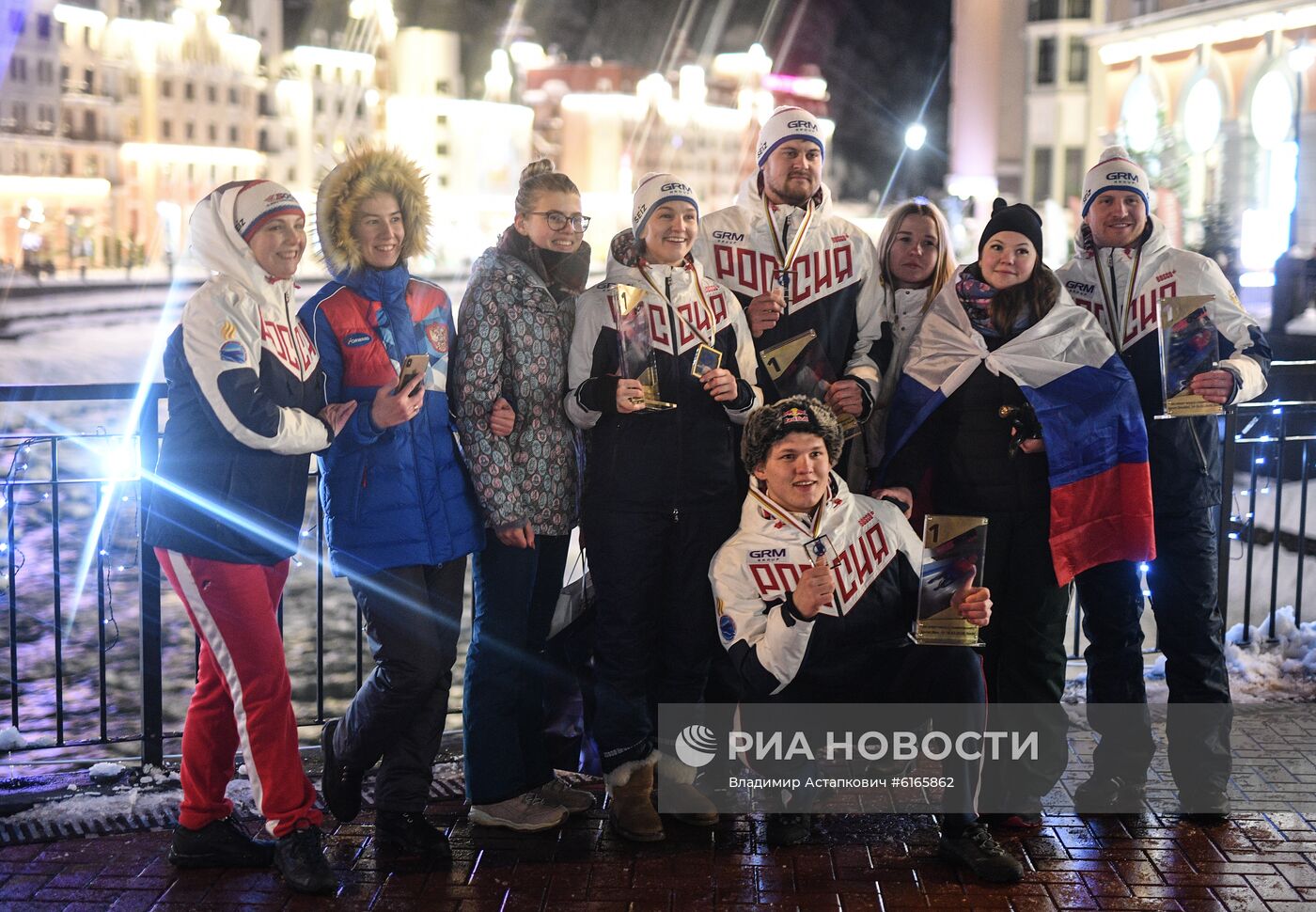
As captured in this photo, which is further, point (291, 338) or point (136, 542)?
point (136, 542)

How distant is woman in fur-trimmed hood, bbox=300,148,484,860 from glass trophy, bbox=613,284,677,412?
56 cm

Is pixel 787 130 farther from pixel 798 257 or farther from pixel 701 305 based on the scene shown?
pixel 701 305

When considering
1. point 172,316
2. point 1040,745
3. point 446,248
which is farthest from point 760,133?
point 446,248

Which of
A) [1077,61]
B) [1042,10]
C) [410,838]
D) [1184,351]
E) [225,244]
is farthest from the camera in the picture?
[1042,10]

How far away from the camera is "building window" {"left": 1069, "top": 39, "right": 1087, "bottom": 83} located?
5562 centimetres

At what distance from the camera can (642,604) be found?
4.30m

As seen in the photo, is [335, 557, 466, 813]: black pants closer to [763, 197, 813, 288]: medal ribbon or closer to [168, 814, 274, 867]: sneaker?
[168, 814, 274, 867]: sneaker

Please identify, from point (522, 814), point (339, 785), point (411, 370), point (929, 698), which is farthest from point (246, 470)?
point (929, 698)

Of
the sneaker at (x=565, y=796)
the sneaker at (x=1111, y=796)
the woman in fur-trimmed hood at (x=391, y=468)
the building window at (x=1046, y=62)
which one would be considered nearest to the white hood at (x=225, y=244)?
the woman in fur-trimmed hood at (x=391, y=468)

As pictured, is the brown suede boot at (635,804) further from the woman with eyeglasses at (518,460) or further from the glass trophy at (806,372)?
the glass trophy at (806,372)

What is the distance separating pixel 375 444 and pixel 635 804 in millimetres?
1460

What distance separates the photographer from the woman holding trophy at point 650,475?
424cm

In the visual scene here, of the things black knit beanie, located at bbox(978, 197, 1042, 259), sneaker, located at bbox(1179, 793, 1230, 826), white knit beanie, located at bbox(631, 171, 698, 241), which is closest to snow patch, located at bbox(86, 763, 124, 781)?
white knit beanie, located at bbox(631, 171, 698, 241)

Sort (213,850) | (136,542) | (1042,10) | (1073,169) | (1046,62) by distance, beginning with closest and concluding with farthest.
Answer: (213,850)
(136,542)
(1073,169)
(1046,62)
(1042,10)
